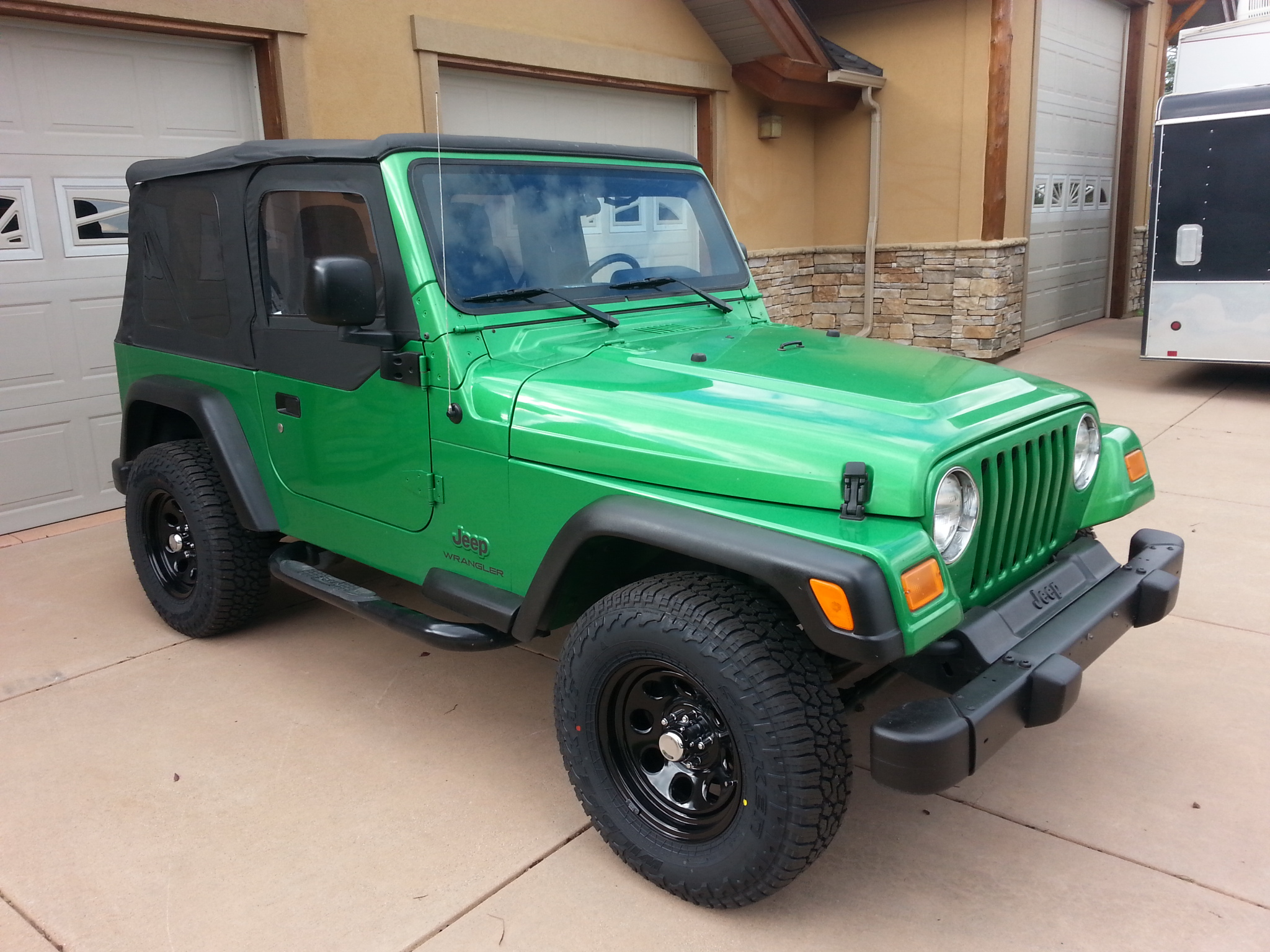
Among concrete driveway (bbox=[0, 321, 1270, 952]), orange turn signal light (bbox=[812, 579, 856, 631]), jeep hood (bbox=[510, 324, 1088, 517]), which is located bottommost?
concrete driveway (bbox=[0, 321, 1270, 952])

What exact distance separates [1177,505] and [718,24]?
18.8ft

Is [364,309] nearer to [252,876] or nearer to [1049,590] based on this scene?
[252,876]

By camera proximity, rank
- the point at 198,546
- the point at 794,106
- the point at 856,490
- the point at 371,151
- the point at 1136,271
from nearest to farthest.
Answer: the point at 856,490
the point at 371,151
the point at 198,546
the point at 794,106
the point at 1136,271

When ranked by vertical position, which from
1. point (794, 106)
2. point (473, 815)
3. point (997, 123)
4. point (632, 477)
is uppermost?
point (794, 106)

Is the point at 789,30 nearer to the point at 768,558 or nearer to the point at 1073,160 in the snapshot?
the point at 1073,160

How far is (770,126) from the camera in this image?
9914 millimetres

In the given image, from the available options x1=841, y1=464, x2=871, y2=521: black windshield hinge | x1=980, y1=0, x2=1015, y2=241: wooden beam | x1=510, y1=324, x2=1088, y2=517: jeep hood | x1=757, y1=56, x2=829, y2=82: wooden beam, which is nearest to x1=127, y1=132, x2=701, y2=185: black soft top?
x1=510, y1=324, x2=1088, y2=517: jeep hood

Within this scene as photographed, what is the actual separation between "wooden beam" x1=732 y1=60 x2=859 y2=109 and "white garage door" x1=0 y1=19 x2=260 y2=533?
4.86 metres

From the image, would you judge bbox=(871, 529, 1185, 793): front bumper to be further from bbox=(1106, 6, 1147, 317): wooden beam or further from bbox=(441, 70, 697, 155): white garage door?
bbox=(1106, 6, 1147, 317): wooden beam

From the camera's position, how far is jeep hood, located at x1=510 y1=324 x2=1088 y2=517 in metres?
2.43

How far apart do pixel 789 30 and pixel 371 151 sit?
7009 mm

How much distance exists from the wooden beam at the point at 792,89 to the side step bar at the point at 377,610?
7100 mm

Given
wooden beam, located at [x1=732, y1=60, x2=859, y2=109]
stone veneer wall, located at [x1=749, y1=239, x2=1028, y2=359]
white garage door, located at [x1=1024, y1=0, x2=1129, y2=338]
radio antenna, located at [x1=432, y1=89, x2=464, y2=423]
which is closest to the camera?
radio antenna, located at [x1=432, y1=89, x2=464, y2=423]

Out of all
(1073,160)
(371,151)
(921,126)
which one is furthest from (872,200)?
(371,151)
